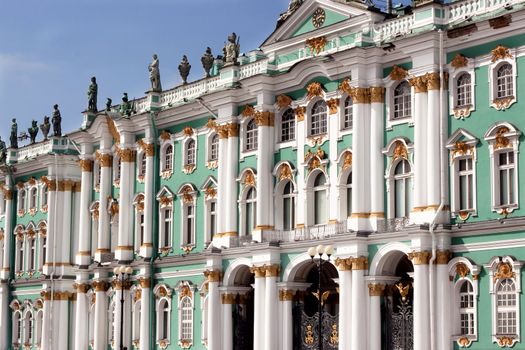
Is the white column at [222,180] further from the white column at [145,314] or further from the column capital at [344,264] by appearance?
the column capital at [344,264]

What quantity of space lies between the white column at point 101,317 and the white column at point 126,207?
2.44m

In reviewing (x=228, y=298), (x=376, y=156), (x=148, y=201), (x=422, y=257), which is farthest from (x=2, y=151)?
(x=422, y=257)

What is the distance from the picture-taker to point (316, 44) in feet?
164

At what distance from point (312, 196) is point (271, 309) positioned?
16.8 feet

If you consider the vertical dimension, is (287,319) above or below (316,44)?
below

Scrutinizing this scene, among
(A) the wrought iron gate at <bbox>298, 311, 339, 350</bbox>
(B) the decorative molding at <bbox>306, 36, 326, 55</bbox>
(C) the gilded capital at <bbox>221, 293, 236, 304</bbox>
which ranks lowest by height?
(A) the wrought iron gate at <bbox>298, 311, 339, 350</bbox>

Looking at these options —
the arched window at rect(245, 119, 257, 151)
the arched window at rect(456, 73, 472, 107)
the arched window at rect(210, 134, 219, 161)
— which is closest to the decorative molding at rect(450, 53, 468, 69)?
the arched window at rect(456, 73, 472, 107)

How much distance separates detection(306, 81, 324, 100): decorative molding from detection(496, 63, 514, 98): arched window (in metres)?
9.00

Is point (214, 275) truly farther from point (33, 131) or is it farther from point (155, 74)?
point (33, 131)

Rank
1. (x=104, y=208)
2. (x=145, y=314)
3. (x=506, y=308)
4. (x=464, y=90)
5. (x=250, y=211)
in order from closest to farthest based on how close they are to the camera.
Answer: (x=506, y=308)
(x=464, y=90)
(x=250, y=211)
(x=145, y=314)
(x=104, y=208)

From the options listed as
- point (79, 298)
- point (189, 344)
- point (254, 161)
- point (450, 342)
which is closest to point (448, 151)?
point (450, 342)

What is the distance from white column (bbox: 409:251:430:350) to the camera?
141 ft

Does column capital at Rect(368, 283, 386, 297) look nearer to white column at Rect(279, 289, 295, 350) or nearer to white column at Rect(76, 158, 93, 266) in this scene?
white column at Rect(279, 289, 295, 350)

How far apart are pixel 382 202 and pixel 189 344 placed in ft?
47.1
